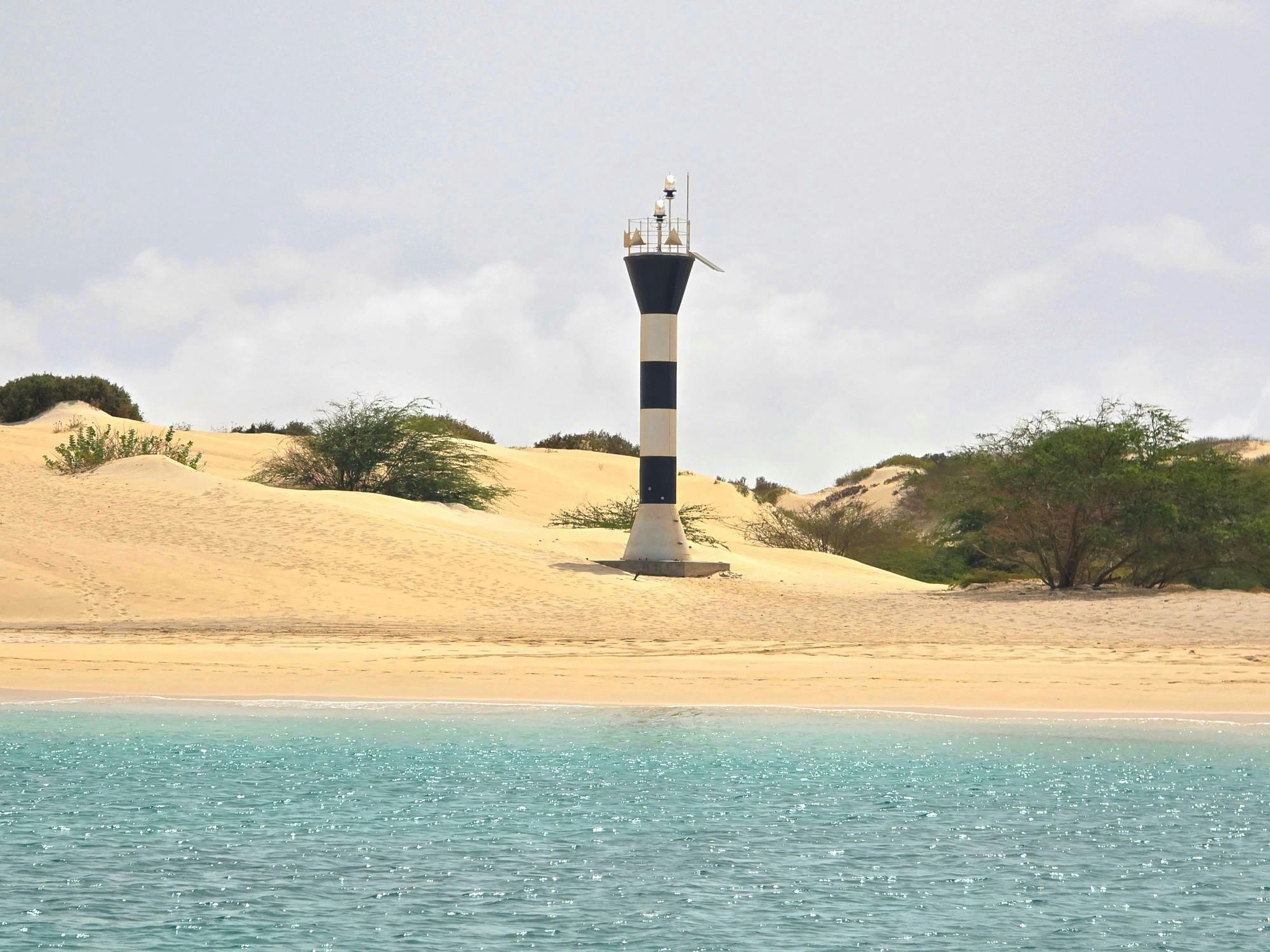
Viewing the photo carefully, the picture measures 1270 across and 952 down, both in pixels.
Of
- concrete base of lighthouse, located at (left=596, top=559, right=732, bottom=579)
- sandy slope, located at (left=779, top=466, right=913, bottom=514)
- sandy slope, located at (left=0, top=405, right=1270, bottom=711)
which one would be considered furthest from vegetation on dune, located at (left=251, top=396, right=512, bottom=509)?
sandy slope, located at (left=779, top=466, right=913, bottom=514)

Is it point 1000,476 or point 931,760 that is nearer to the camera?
point 931,760

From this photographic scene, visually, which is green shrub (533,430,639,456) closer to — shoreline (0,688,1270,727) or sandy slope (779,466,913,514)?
sandy slope (779,466,913,514)

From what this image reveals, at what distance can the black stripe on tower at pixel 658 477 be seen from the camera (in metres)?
31.8

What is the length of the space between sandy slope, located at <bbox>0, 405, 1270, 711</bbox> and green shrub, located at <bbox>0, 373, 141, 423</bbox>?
2320 cm

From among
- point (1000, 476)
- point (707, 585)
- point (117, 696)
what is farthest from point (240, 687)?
point (1000, 476)

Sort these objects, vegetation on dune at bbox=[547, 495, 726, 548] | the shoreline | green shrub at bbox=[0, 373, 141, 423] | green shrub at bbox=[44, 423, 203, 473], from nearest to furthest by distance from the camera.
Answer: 1. the shoreline
2. green shrub at bbox=[44, 423, 203, 473]
3. vegetation on dune at bbox=[547, 495, 726, 548]
4. green shrub at bbox=[0, 373, 141, 423]

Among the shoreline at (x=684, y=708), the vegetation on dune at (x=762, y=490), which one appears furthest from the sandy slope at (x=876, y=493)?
the shoreline at (x=684, y=708)

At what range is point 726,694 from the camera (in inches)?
690

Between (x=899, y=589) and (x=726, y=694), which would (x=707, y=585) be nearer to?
(x=899, y=589)

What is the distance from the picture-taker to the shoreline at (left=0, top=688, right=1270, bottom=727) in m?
15.8

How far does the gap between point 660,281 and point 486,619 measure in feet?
28.1

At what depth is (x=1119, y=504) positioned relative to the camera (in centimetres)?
2995

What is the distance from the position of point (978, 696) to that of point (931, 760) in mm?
4260

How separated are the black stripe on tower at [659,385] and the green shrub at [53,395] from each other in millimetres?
37022
